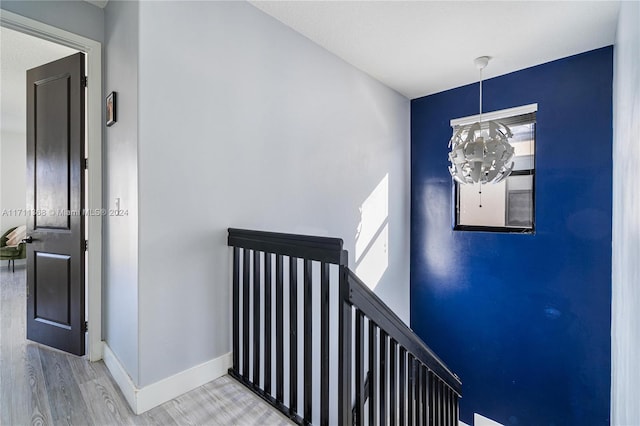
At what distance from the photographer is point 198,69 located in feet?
6.27

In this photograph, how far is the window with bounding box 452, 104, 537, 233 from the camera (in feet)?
10.8

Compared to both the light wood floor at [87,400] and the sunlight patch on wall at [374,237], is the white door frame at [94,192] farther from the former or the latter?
the sunlight patch on wall at [374,237]

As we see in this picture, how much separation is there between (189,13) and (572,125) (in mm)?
3396

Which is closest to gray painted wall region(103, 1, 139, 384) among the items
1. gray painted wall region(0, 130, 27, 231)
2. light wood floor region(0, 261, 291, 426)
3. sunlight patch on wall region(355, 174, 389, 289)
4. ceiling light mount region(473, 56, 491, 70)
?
light wood floor region(0, 261, 291, 426)

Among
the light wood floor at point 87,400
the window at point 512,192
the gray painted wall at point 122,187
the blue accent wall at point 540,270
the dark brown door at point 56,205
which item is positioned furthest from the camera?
the window at point 512,192

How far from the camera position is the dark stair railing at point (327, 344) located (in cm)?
135

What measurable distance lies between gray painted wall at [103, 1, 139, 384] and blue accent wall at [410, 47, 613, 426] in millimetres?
3301

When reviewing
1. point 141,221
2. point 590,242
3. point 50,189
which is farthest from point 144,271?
point 590,242

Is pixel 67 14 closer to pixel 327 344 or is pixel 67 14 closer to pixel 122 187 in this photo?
pixel 122 187

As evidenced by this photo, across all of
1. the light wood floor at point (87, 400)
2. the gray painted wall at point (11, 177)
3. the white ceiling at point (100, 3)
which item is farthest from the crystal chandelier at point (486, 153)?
the gray painted wall at point (11, 177)

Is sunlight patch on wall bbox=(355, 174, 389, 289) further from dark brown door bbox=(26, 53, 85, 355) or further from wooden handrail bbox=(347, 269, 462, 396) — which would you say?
dark brown door bbox=(26, 53, 85, 355)

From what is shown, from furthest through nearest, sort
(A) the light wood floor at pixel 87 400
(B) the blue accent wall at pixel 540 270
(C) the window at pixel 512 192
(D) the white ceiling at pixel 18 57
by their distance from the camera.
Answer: (C) the window at pixel 512 192, (B) the blue accent wall at pixel 540 270, (D) the white ceiling at pixel 18 57, (A) the light wood floor at pixel 87 400

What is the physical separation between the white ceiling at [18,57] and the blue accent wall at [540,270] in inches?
158

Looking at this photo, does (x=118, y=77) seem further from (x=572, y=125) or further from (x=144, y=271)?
(x=572, y=125)
